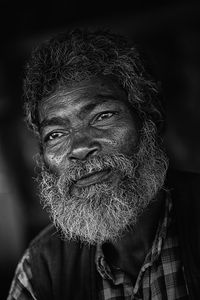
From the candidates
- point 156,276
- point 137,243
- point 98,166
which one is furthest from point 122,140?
point 156,276

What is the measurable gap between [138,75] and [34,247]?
3.88 feet

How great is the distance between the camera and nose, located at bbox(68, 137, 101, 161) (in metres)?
2.25

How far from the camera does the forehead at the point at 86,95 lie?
2.40 m

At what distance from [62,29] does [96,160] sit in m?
2.43

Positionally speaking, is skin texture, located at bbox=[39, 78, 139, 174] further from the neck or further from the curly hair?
the neck

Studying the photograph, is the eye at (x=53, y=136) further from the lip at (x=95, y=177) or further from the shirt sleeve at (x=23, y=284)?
the shirt sleeve at (x=23, y=284)

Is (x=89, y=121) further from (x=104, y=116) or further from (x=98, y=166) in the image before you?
(x=98, y=166)

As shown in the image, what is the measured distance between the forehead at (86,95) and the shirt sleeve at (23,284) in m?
0.88

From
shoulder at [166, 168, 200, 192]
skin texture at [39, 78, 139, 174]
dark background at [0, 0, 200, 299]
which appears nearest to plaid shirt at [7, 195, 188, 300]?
shoulder at [166, 168, 200, 192]

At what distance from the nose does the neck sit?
0.51 m

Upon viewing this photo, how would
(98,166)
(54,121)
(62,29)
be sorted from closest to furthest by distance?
(98,166) < (54,121) < (62,29)

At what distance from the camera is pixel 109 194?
2.26m

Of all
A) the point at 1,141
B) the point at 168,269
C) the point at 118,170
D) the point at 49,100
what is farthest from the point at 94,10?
the point at 168,269

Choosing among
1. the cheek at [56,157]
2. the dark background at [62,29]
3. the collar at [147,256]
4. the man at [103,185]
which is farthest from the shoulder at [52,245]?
the dark background at [62,29]
